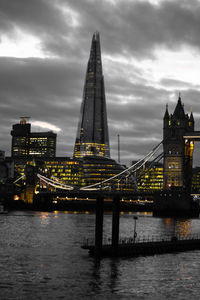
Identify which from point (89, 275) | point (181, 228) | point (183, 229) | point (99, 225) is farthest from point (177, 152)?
point (89, 275)

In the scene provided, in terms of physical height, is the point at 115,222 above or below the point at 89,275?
above

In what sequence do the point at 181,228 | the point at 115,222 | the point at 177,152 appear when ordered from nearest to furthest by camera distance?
the point at 115,222 < the point at 181,228 < the point at 177,152

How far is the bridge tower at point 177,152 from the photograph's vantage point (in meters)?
180

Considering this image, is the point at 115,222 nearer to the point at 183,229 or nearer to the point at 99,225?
the point at 99,225

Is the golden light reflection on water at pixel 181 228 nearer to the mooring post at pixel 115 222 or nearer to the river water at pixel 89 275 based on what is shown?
the river water at pixel 89 275

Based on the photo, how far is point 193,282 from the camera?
47594 mm

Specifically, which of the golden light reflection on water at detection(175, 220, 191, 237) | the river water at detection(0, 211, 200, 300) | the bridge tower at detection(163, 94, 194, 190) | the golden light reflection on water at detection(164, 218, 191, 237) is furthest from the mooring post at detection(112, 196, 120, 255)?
the bridge tower at detection(163, 94, 194, 190)

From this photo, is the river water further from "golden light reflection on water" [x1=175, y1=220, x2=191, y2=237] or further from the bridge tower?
the bridge tower

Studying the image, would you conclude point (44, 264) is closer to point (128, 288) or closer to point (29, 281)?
point (29, 281)

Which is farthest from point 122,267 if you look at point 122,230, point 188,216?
point 188,216

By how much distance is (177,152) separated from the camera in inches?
7229

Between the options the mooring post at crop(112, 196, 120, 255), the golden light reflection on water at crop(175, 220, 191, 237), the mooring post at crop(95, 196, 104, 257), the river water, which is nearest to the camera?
the river water

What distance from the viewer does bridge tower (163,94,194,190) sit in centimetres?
17950

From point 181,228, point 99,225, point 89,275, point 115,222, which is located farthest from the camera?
point 181,228
